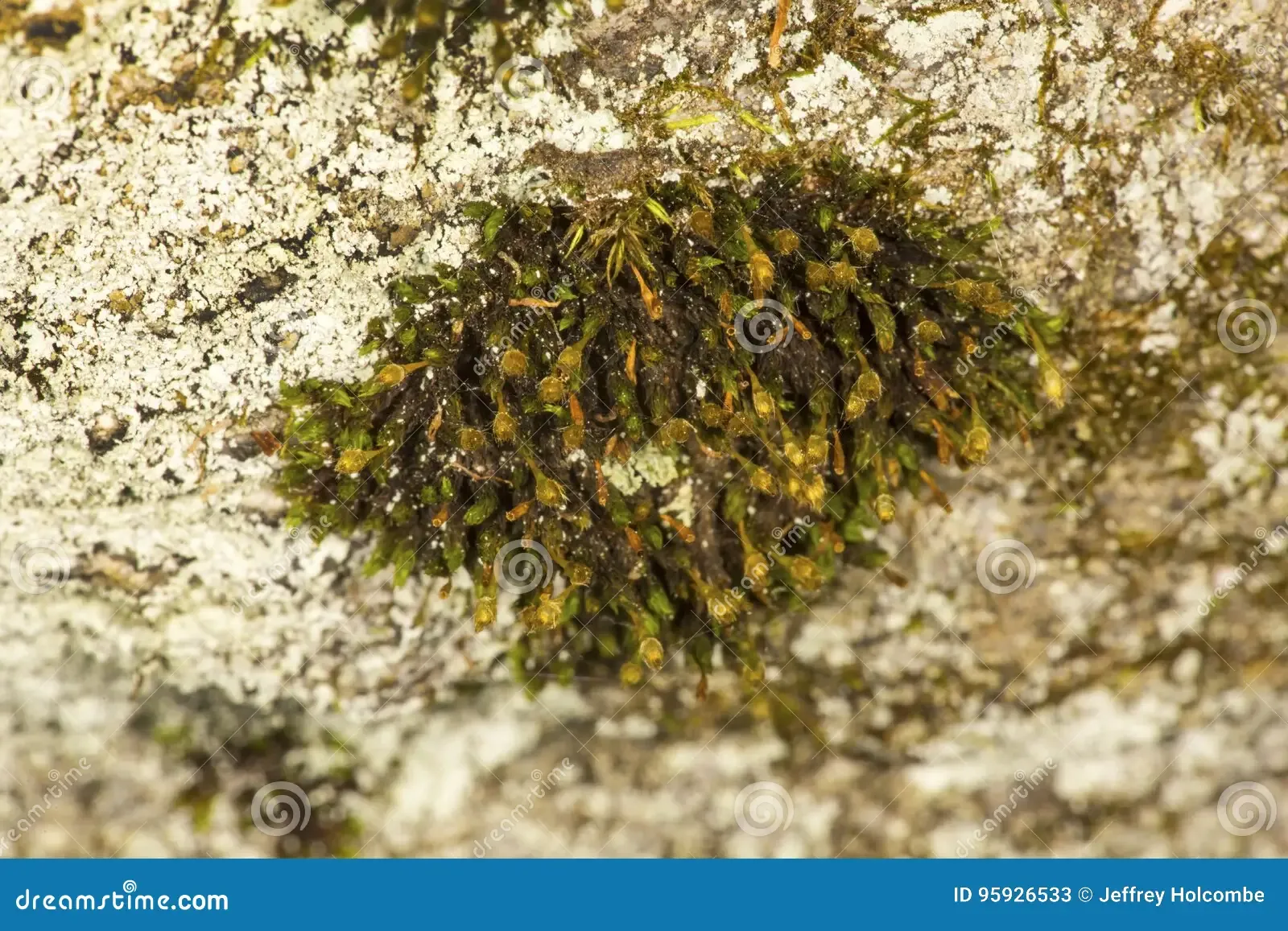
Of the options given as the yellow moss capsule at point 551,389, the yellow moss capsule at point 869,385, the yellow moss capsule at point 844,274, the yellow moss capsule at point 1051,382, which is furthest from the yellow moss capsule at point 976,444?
the yellow moss capsule at point 551,389

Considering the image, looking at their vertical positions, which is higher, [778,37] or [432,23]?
[778,37]

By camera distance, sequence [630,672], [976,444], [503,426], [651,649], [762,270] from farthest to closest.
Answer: [630,672], [651,649], [976,444], [503,426], [762,270]

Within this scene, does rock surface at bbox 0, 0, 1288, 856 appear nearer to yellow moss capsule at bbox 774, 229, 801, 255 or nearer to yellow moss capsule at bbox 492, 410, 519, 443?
yellow moss capsule at bbox 774, 229, 801, 255

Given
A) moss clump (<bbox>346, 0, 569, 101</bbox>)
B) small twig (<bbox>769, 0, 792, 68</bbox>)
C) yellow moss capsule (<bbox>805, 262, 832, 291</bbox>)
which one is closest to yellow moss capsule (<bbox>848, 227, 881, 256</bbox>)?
yellow moss capsule (<bbox>805, 262, 832, 291</bbox>)

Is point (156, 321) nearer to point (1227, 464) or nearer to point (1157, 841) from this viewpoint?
point (1227, 464)

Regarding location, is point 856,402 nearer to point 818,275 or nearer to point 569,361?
point 818,275

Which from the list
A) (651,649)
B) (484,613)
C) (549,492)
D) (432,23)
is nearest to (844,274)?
(549,492)

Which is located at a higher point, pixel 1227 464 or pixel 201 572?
pixel 1227 464

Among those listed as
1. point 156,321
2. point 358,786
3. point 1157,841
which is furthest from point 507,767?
point 1157,841
